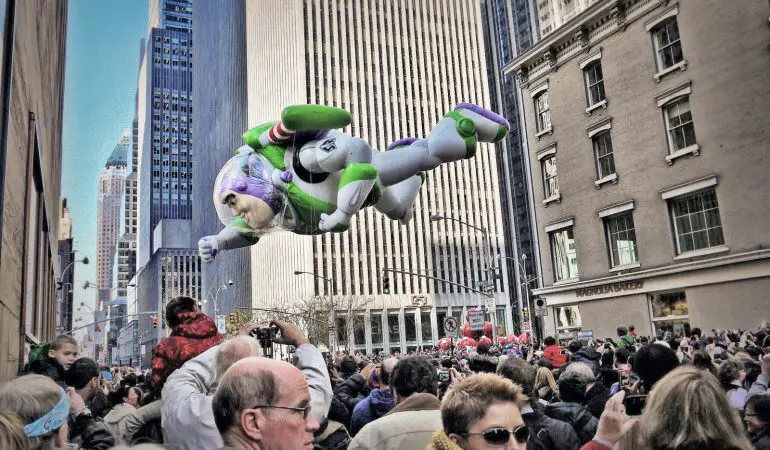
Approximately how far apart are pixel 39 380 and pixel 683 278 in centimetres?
2108

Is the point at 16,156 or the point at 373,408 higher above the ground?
the point at 16,156

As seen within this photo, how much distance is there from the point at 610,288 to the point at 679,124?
6420mm

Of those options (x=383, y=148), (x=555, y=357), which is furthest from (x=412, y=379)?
(x=383, y=148)

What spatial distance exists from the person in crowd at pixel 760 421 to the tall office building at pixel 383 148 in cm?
7649

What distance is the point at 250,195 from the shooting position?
30.4 feet

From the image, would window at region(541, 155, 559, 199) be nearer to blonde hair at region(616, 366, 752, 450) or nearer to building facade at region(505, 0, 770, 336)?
building facade at region(505, 0, 770, 336)

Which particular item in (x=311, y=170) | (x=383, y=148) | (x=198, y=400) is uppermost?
(x=383, y=148)

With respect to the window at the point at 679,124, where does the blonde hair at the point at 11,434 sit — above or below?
below

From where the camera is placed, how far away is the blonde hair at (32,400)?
3.02 metres

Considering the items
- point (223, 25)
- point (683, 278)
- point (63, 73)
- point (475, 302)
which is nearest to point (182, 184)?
point (475, 302)

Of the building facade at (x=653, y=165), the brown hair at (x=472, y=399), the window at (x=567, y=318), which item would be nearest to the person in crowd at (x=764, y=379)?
the brown hair at (x=472, y=399)

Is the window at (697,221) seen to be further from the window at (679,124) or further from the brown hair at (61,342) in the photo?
the brown hair at (61,342)

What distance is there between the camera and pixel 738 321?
19.0 metres

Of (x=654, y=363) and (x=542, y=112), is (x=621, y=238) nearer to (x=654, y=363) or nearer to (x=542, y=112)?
(x=542, y=112)
